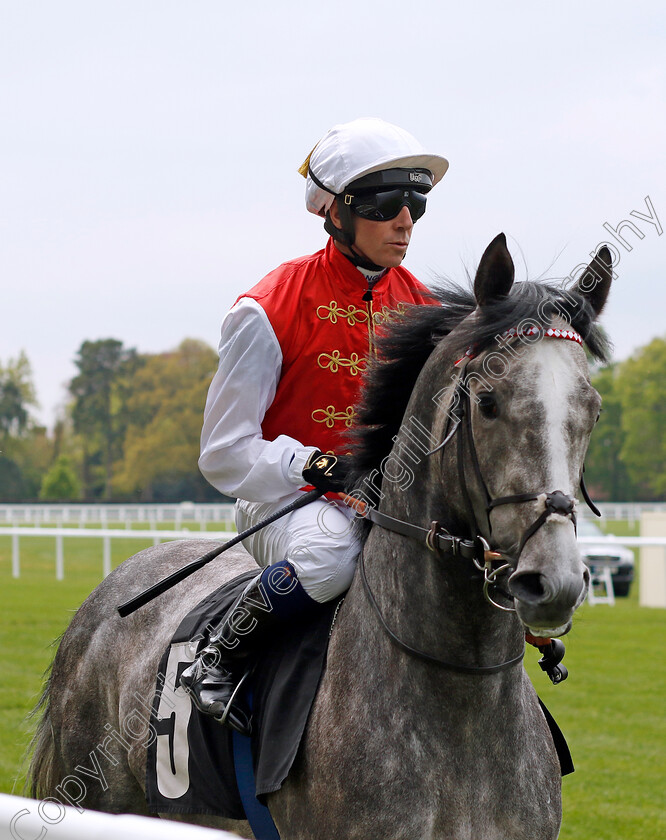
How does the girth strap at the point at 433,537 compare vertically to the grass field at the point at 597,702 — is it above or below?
above

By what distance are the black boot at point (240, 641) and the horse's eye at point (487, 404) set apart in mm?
855

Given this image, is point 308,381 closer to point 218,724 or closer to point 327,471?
point 327,471

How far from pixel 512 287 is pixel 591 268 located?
25 centimetres

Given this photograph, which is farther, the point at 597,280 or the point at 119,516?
the point at 119,516

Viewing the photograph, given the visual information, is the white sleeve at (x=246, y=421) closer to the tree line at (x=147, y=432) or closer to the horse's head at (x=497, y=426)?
the horse's head at (x=497, y=426)

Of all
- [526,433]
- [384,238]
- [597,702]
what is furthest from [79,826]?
[597,702]

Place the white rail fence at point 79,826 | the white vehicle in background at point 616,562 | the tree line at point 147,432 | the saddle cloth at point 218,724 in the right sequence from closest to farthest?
1. the white rail fence at point 79,826
2. the saddle cloth at point 218,724
3. the white vehicle in background at point 616,562
4. the tree line at point 147,432

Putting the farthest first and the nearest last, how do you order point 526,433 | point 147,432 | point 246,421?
point 147,432 < point 246,421 < point 526,433

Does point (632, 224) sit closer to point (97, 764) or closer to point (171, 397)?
point (97, 764)

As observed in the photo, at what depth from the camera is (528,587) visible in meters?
2.02

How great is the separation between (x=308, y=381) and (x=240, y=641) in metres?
0.81

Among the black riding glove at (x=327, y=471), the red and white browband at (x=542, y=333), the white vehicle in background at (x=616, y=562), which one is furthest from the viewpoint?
the white vehicle in background at (x=616, y=562)

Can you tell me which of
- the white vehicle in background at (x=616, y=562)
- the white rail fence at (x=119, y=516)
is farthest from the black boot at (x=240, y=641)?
the white rail fence at (x=119, y=516)

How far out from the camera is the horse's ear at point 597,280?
2.53 meters
